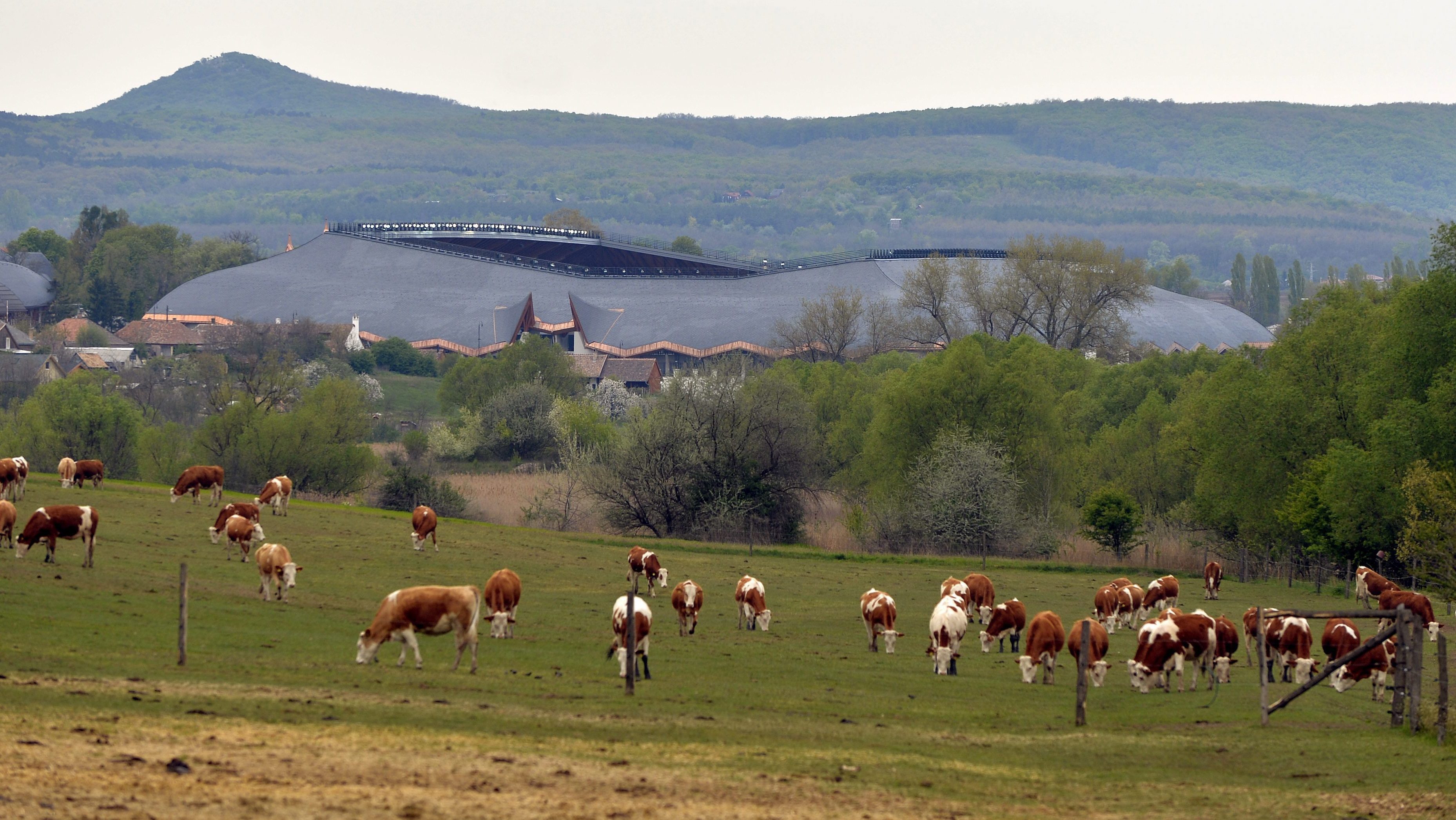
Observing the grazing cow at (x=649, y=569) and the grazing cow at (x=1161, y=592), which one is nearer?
the grazing cow at (x=649, y=569)

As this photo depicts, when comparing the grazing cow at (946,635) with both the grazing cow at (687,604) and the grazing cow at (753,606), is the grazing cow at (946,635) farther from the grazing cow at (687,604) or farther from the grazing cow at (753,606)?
the grazing cow at (753,606)

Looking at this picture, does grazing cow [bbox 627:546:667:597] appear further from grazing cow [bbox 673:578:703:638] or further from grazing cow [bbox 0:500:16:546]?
grazing cow [bbox 0:500:16:546]

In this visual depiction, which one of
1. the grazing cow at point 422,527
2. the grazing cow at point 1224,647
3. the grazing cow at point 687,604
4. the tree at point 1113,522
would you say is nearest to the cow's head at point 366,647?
the grazing cow at point 687,604

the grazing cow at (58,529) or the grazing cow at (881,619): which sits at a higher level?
the grazing cow at (58,529)

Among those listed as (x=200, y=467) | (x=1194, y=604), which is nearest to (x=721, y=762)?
(x=1194, y=604)

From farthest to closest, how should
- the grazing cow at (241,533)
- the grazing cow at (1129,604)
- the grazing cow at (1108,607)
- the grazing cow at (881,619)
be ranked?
1. the grazing cow at (1129,604)
2. the grazing cow at (1108,607)
3. the grazing cow at (241,533)
4. the grazing cow at (881,619)

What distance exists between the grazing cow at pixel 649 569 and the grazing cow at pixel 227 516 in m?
10.5

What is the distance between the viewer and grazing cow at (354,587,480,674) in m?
24.4

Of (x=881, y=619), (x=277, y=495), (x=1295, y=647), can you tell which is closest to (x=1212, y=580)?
(x=1295, y=647)

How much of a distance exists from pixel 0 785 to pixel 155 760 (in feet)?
6.43

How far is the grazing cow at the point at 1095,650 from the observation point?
27.8m

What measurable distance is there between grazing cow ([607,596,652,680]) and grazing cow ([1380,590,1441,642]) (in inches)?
647

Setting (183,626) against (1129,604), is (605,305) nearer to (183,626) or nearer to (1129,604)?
(1129,604)

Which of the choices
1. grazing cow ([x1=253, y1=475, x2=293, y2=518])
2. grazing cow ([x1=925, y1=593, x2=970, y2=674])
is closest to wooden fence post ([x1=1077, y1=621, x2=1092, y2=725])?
grazing cow ([x1=925, y1=593, x2=970, y2=674])
